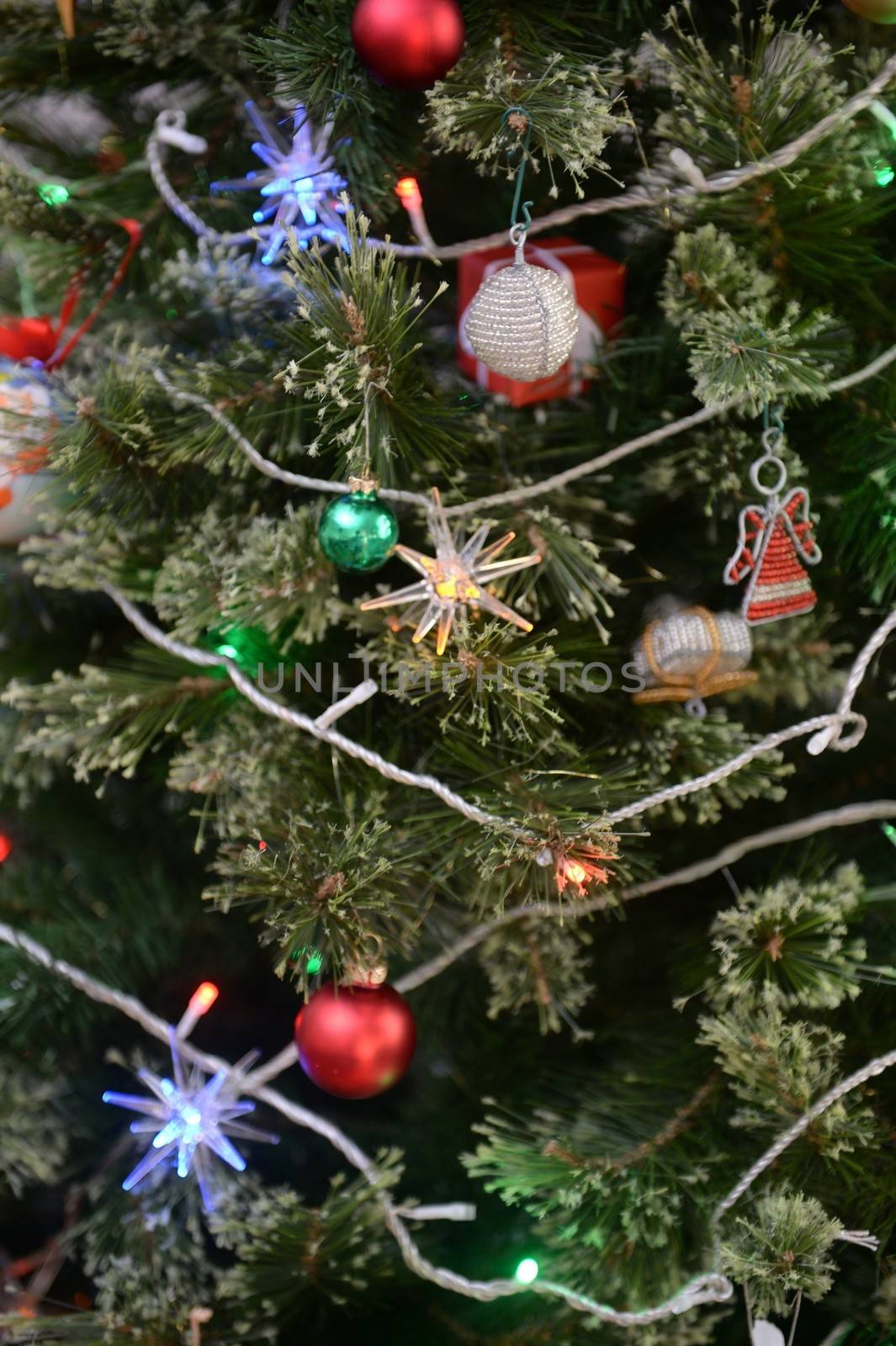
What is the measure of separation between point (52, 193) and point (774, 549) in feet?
1.47

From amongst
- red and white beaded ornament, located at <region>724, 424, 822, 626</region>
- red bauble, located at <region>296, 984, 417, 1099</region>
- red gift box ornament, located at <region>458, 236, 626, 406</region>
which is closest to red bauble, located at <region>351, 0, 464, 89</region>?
red gift box ornament, located at <region>458, 236, 626, 406</region>

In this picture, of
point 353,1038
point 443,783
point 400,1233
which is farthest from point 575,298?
point 400,1233

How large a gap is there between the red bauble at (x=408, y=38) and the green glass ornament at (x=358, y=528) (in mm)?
187

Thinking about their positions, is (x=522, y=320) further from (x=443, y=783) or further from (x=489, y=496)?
(x=443, y=783)

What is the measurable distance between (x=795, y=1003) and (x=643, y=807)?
0.14 metres

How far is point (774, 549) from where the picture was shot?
602 mm

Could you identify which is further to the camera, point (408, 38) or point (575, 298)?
point (575, 298)

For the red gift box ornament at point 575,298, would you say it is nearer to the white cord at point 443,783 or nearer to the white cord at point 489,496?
the white cord at point 489,496

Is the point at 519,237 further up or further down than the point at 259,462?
further up

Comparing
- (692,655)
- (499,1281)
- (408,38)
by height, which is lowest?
(499,1281)

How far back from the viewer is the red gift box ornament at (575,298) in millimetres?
627

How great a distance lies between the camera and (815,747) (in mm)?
579

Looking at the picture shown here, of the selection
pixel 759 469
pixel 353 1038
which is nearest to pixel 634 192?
pixel 759 469

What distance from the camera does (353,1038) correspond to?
1.88 ft
